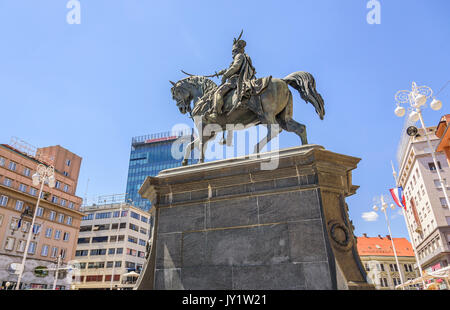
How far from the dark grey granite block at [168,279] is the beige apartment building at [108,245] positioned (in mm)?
60541

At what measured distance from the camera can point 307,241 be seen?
19.2 ft

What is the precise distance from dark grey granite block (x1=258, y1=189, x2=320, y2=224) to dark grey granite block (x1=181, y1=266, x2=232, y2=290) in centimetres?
128

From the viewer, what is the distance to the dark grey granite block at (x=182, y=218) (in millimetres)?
6828

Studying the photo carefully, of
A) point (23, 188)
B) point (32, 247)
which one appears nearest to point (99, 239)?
A: point (32, 247)

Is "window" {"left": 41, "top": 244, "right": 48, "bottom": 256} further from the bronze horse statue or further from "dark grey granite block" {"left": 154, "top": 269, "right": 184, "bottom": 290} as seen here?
"dark grey granite block" {"left": 154, "top": 269, "right": 184, "bottom": 290}

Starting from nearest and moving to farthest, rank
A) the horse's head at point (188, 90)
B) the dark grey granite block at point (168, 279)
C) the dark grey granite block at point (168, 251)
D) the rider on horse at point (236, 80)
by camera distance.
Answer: the dark grey granite block at point (168, 279)
the dark grey granite block at point (168, 251)
the rider on horse at point (236, 80)
the horse's head at point (188, 90)

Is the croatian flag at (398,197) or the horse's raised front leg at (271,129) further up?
the croatian flag at (398,197)

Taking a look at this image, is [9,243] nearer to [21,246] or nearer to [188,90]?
[21,246]

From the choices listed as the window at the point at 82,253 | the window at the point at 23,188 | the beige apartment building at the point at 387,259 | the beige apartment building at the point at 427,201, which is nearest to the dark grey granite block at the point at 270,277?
the beige apartment building at the point at 427,201

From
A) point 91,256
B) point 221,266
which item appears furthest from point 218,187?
point 91,256

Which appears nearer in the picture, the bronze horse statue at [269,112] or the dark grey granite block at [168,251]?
the dark grey granite block at [168,251]

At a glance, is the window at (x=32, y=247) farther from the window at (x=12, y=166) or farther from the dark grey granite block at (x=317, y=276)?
the dark grey granite block at (x=317, y=276)

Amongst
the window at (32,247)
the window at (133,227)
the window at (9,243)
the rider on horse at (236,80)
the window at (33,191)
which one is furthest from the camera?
the window at (133,227)

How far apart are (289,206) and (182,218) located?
242 centimetres
